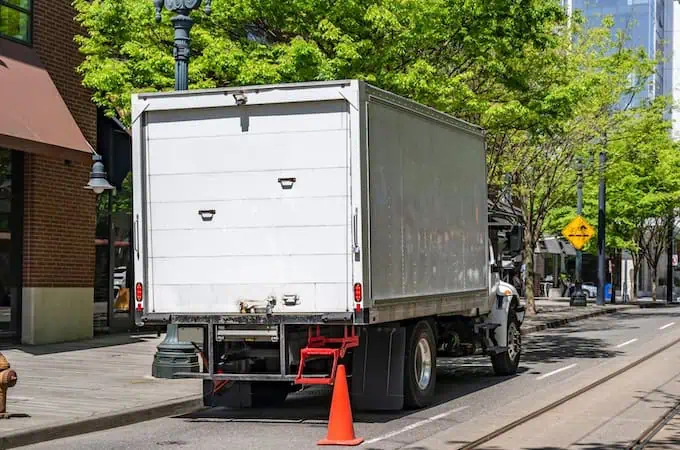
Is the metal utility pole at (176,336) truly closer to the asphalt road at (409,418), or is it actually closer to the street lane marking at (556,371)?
the asphalt road at (409,418)

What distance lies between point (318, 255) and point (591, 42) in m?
23.5

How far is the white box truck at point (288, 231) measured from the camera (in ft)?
36.3

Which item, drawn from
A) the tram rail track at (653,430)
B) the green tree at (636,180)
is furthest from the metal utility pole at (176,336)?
the green tree at (636,180)

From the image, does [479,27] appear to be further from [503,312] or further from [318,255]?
[318,255]

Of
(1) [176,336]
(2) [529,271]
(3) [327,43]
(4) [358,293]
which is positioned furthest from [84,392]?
(2) [529,271]

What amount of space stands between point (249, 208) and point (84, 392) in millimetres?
3670

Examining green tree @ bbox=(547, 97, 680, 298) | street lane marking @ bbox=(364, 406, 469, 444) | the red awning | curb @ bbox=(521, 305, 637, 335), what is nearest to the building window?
the red awning

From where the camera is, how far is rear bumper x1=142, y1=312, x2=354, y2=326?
36.0 ft

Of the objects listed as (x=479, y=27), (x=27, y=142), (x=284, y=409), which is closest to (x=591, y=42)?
(x=479, y=27)

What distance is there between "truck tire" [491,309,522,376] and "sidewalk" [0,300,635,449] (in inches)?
179

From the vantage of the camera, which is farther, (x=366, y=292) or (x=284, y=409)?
(x=284, y=409)

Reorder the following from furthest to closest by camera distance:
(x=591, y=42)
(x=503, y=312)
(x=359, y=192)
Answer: (x=591, y=42), (x=503, y=312), (x=359, y=192)

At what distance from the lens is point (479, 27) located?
60.2 ft

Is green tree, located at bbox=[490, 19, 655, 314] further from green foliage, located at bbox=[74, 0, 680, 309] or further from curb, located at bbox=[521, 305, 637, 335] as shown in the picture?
green foliage, located at bbox=[74, 0, 680, 309]
